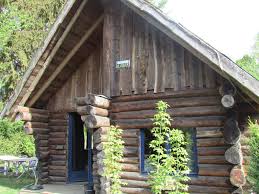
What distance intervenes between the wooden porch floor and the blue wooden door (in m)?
0.58

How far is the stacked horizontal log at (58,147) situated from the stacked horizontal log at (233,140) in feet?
21.5

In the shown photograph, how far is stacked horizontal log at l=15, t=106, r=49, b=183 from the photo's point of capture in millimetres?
12423

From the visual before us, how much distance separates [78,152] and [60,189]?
2862 mm

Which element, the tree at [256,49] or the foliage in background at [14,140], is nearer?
the foliage in background at [14,140]

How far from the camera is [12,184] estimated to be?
13664mm

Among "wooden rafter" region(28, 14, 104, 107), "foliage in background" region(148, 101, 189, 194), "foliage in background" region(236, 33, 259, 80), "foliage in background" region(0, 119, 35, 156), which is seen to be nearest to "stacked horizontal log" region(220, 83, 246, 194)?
"foliage in background" region(148, 101, 189, 194)

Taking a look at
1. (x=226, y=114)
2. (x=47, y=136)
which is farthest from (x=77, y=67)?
(x=226, y=114)

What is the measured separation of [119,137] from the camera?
1020cm

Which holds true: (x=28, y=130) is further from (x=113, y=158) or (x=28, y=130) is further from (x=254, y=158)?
(x=254, y=158)

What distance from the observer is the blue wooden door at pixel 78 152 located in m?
13.0

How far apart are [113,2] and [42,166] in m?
6.43

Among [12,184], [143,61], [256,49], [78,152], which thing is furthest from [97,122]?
[256,49]

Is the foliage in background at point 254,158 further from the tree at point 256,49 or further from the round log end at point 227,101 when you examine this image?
the tree at point 256,49

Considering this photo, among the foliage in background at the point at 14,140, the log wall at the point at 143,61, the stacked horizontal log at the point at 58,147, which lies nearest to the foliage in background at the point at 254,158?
the log wall at the point at 143,61
